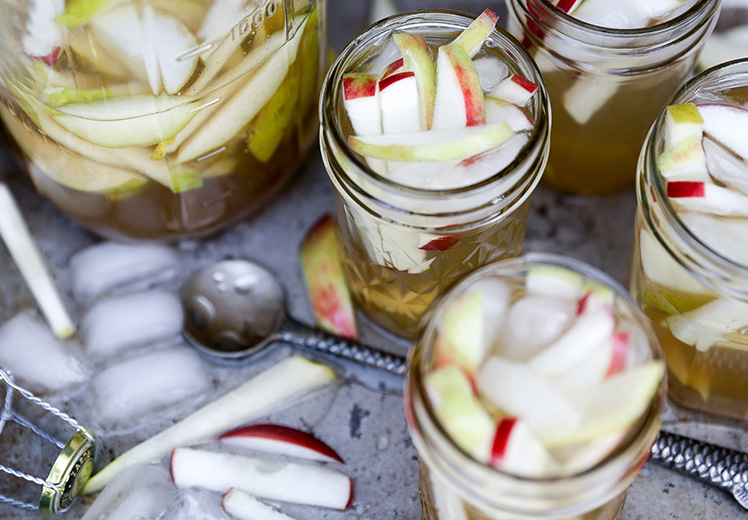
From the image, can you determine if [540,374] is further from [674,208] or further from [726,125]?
[726,125]

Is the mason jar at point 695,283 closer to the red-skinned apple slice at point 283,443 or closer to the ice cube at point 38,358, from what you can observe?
the red-skinned apple slice at point 283,443

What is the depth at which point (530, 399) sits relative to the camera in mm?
626

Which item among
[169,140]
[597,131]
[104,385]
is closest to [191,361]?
[104,385]

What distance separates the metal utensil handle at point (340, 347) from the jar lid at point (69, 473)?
0.79ft

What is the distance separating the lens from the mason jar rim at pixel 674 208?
28.1 inches

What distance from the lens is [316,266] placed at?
104 cm

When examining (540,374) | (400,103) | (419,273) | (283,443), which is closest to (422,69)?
(400,103)

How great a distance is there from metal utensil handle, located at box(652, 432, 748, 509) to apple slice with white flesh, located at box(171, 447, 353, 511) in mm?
327

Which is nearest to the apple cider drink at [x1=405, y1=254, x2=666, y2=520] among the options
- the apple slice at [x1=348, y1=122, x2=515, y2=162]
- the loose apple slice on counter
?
the apple slice at [x1=348, y1=122, x2=515, y2=162]

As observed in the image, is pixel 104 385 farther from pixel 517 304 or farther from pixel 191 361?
pixel 517 304

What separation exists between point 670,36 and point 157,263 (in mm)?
641

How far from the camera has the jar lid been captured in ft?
2.80

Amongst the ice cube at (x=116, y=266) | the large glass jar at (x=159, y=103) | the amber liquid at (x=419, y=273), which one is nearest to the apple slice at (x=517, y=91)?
the amber liquid at (x=419, y=273)

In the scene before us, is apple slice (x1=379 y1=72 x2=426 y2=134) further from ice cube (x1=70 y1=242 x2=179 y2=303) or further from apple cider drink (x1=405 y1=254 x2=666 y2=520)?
ice cube (x1=70 y1=242 x2=179 y2=303)
